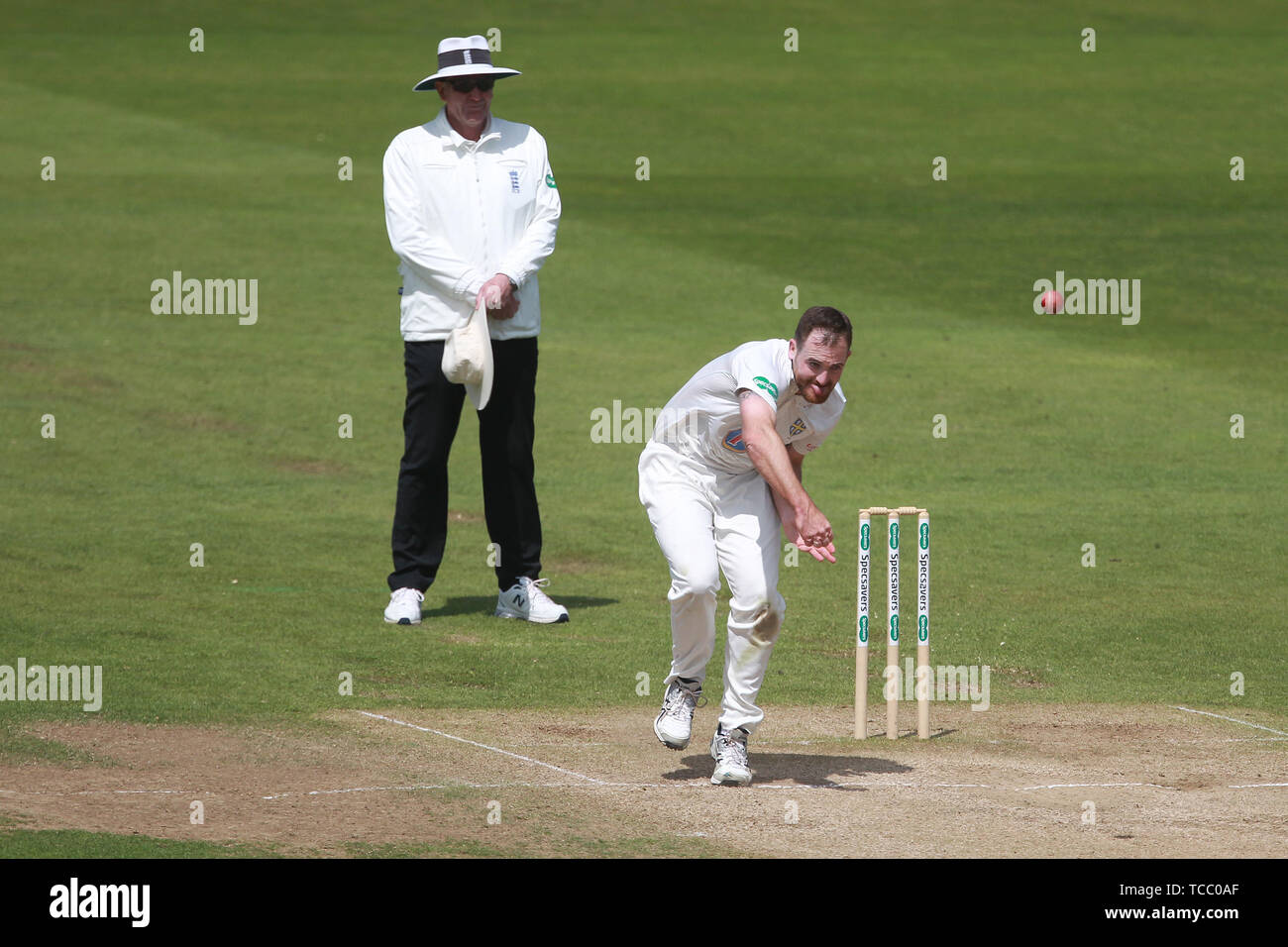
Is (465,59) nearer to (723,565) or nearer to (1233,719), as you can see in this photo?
(723,565)

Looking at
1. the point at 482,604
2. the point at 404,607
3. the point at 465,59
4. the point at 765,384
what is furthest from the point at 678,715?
the point at 465,59

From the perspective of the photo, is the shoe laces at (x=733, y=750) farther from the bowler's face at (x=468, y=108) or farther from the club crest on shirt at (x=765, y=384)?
the bowler's face at (x=468, y=108)

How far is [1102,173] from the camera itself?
29.1m

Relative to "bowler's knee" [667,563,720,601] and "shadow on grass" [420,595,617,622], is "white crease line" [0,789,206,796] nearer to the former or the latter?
"bowler's knee" [667,563,720,601]

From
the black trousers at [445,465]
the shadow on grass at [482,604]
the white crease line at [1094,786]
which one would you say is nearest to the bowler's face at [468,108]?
the black trousers at [445,465]

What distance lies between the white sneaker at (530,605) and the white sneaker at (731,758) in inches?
131

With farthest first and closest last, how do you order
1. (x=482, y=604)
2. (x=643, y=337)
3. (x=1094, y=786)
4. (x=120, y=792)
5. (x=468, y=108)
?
1. (x=643, y=337)
2. (x=482, y=604)
3. (x=468, y=108)
4. (x=1094, y=786)
5. (x=120, y=792)

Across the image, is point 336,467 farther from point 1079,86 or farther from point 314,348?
point 1079,86

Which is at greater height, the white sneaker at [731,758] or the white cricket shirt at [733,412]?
the white cricket shirt at [733,412]

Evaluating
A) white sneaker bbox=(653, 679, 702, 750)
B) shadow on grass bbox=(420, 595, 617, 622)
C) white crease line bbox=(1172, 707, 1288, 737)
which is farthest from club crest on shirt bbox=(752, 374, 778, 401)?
shadow on grass bbox=(420, 595, 617, 622)

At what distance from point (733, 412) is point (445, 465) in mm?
3593

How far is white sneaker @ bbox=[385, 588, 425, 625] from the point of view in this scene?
35.5 ft

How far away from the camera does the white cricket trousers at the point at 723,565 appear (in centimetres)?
764

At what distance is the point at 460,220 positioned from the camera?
10.8 metres
